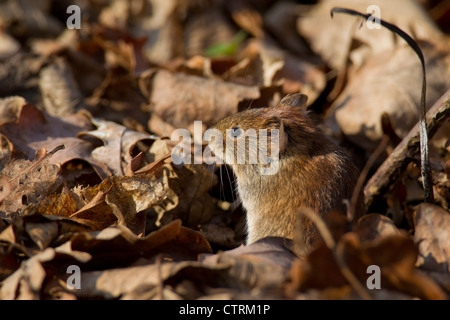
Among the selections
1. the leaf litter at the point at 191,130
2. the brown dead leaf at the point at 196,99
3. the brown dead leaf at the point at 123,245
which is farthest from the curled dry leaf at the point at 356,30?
the brown dead leaf at the point at 123,245

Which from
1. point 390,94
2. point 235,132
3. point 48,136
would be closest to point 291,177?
point 235,132

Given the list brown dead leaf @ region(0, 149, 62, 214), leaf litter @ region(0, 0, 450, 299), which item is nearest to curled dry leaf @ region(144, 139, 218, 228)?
leaf litter @ region(0, 0, 450, 299)

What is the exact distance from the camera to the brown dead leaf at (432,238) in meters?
2.48

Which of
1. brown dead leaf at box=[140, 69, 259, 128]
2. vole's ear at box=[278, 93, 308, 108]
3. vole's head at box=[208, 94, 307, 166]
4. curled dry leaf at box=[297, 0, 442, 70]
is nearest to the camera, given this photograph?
vole's head at box=[208, 94, 307, 166]

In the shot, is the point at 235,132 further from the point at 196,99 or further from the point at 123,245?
the point at 123,245

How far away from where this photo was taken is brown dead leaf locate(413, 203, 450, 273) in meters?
2.48

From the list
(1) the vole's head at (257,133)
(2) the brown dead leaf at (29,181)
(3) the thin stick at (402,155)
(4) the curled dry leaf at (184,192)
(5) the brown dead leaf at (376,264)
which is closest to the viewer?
(5) the brown dead leaf at (376,264)

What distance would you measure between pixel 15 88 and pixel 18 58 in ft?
1.54

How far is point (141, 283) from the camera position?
232 cm

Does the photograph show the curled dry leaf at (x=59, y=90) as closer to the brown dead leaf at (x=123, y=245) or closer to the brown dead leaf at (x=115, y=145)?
the brown dead leaf at (x=115, y=145)

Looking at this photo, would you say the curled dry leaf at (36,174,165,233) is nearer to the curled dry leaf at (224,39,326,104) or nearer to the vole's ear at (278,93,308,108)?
the vole's ear at (278,93,308,108)

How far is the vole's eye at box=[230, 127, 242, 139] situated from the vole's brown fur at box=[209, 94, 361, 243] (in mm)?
23

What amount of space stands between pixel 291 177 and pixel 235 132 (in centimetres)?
56

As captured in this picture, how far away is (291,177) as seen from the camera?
3.19m
